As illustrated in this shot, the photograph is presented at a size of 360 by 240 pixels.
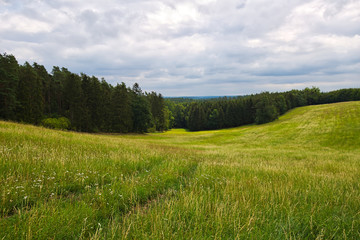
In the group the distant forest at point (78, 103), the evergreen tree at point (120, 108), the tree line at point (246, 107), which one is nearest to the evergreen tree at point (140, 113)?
the distant forest at point (78, 103)

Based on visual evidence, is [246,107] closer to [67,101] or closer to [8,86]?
[67,101]

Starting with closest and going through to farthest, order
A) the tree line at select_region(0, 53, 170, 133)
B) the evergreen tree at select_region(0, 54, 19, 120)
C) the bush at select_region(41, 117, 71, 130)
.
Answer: the evergreen tree at select_region(0, 54, 19, 120)
the tree line at select_region(0, 53, 170, 133)
the bush at select_region(41, 117, 71, 130)

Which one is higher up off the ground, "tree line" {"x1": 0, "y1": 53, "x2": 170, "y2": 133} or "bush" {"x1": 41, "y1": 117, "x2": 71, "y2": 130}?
"tree line" {"x1": 0, "y1": 53, "x2": 170, "y2": 133}

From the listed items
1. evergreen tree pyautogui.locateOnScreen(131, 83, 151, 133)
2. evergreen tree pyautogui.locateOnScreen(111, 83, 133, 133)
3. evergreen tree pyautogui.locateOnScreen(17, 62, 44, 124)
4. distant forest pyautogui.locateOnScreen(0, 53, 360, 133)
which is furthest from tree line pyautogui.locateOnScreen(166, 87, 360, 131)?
evergreen tree pyautogui.locateOnScreen(17, 62, 44, 124)

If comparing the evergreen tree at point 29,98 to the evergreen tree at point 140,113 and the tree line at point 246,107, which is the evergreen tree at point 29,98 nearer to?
the evergreen tree at point 140,113

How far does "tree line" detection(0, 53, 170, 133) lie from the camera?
117 feet

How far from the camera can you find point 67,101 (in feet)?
157

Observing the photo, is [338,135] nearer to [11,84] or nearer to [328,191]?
[328,191]

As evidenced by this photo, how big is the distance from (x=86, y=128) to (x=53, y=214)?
50.0 m

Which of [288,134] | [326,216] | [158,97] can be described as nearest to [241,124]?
[158,97]

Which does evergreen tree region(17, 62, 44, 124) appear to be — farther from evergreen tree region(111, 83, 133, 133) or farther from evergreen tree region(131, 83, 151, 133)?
evergreen tree region(131, 83, 151, 133)

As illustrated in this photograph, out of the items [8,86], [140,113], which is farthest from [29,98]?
[140,113]

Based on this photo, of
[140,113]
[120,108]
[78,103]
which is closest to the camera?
[78,103]

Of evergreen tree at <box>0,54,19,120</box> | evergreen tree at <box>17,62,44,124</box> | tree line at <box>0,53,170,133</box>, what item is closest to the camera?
evergreen tree at <box>0,54,19,120</box>
